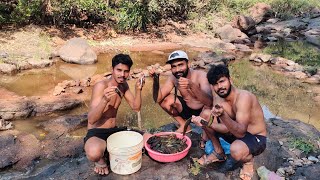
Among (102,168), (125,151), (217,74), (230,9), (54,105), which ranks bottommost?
(54,105)

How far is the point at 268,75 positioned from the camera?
1088cm

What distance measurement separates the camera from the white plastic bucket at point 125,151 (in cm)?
377

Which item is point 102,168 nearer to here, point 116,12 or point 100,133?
point 100,133

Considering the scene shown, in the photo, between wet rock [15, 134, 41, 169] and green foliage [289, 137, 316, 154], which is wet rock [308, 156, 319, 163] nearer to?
green foliage [289, 137, 316, 154]

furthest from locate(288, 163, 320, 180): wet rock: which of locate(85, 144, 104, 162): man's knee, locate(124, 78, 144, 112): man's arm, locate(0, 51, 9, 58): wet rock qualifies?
locate(0, 51, 9, 58): wet rock

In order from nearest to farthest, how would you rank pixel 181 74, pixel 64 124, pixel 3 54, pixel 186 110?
pixel 181 74 → pixel 186 110 → pixel 64 124 → pixel 3 54

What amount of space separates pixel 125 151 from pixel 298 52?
510 inches

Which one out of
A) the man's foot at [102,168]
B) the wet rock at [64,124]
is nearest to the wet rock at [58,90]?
the wet rock at [64,124]

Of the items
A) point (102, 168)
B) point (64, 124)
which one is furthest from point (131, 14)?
point (102, 168)

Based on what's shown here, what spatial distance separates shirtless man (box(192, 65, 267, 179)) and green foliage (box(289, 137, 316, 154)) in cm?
148

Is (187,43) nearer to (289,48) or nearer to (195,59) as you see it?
(195,59)

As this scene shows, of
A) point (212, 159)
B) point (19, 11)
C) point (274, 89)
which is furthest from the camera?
point (19, 11)

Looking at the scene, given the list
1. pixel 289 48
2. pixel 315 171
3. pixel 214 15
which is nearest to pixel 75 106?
pixel 315 171

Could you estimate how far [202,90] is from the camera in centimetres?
474
